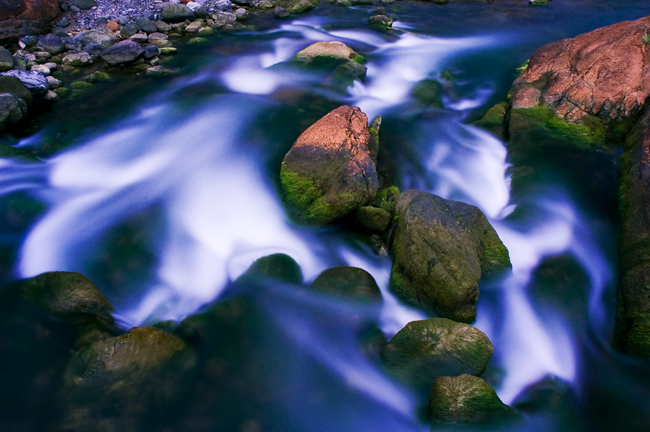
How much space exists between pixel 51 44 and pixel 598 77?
12.2 meters

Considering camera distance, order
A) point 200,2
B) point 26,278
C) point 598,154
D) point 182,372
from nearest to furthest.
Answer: point 182,372 → point 26,278 → point 598,154 → point 200,2

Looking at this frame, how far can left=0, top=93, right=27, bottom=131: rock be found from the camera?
25.1ft

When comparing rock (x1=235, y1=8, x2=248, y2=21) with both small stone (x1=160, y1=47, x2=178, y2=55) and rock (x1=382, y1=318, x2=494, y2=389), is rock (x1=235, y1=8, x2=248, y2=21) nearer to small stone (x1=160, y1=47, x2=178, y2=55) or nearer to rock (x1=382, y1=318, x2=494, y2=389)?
small stone (x1=160, y1=47, x2=178, y2=55)

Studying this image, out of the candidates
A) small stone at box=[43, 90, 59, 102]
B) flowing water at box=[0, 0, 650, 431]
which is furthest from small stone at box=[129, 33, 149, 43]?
small stone at box=[43, 90, 59, 102]

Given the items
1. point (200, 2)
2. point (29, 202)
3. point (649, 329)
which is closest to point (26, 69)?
point (29, 202)

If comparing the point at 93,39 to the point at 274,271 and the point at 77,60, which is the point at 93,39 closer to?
the point at 77,60

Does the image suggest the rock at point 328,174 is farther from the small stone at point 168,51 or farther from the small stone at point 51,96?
the small stone at point 168,51

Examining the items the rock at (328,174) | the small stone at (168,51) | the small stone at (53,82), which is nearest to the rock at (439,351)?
the rock at (328,174)

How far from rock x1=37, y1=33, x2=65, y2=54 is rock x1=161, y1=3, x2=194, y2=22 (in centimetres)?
297

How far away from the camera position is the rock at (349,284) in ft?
17.1

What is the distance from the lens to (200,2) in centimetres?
1369

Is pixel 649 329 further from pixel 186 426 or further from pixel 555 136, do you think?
pixel 186 426

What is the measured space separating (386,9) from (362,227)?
11725mm

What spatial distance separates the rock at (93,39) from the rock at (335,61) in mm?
4900
